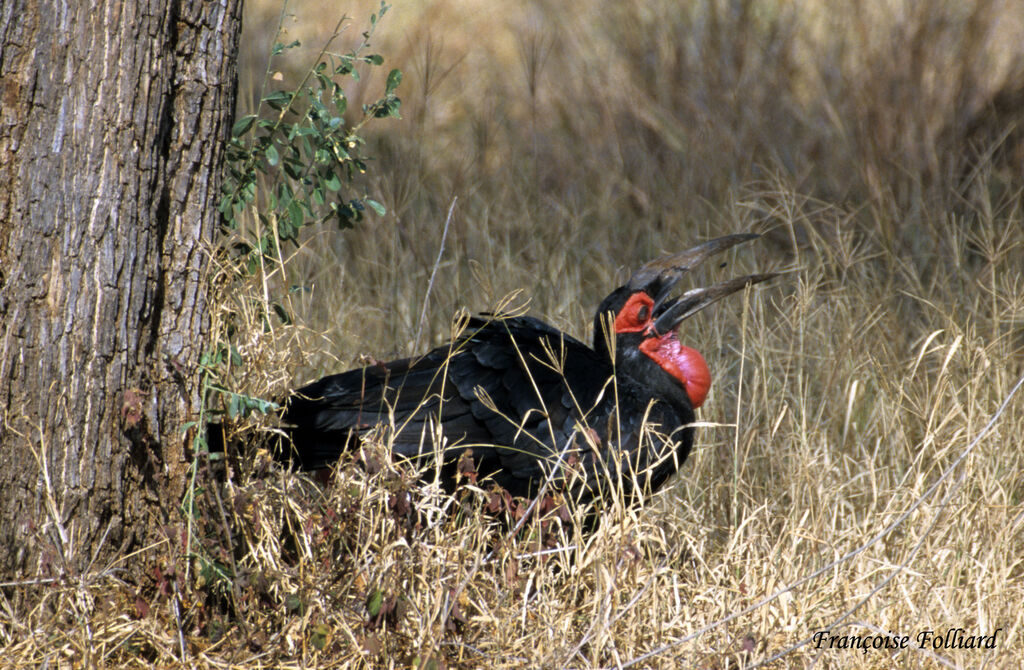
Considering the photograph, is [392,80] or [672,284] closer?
[392,80]

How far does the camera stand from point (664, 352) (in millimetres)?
3703

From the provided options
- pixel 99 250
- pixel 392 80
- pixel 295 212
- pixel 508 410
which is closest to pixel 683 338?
pixel 508 410

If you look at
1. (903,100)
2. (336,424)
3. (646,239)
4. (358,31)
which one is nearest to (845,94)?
(903,100)

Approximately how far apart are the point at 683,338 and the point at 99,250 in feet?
9.19

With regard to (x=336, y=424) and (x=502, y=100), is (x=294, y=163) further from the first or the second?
(x=502, y=100)

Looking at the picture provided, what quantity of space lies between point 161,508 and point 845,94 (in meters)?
4.59

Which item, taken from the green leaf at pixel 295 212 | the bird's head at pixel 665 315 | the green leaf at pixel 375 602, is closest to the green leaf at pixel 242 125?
the green leaf at pixel 295 212

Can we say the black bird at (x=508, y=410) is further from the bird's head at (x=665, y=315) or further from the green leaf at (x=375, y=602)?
the green leaf at (x=375, y=602)

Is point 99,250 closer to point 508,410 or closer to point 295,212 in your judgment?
point 295,212

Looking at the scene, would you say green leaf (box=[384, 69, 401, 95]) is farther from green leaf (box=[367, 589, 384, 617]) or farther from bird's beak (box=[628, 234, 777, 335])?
green leaf (box=[367, 589, 384, 617])

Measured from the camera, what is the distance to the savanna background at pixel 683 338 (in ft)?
8.37

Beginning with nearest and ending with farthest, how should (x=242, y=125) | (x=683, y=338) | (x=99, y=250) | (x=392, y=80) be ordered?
(x=99, y=250), (x=242, y=125), (x=392, y=80), (x=683, y=338)

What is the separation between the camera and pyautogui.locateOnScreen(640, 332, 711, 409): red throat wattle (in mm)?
3666

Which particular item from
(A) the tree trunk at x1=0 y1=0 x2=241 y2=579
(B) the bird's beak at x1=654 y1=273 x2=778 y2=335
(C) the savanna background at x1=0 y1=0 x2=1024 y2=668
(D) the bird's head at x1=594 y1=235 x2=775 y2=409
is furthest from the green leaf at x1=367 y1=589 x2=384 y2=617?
(B) the bird's beak at x1=654 y1=273 x2=778 y2=335
